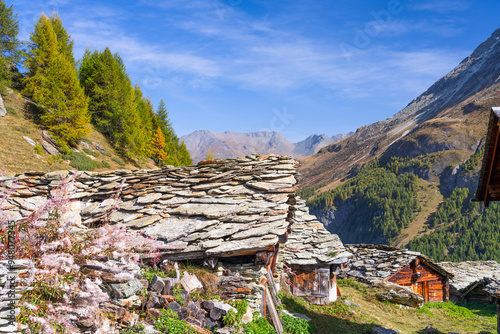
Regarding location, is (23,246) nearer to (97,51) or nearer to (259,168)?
(259,168)

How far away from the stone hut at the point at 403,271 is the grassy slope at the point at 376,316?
1.58 metres

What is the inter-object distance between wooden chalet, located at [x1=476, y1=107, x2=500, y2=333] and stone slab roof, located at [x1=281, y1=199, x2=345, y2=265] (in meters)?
8.05

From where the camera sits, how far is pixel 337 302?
17375mm

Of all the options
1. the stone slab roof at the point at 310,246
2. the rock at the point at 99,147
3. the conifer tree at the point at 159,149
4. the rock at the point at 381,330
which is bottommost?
the rock at the point at 381,330

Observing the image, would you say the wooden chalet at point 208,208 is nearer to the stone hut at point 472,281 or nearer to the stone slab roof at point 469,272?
the stone hut at point 472,281

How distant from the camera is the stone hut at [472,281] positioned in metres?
28.1

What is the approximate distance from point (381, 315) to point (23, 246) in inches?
741

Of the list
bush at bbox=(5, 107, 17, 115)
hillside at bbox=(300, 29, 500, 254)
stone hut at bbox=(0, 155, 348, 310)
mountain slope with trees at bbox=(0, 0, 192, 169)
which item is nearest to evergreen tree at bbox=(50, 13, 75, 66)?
mountain slope with trees at bbox=(0, 0, 192, 169)

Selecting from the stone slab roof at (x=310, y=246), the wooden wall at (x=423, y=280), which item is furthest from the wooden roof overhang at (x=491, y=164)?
the wooden wall at (x=423, y=280)

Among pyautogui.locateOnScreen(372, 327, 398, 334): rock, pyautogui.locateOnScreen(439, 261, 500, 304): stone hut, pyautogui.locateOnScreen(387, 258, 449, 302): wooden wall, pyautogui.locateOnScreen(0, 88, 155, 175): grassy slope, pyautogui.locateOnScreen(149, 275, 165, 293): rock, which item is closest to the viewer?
pyautogui.locateOnScreen(149, 275, 165, 293): rock

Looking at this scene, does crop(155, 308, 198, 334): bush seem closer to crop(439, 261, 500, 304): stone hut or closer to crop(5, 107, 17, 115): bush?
crop(439, 261, 500, 304): stone hut

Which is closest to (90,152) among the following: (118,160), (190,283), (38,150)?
(118,160)

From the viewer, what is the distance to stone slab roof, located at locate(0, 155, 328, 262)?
26.1 feet

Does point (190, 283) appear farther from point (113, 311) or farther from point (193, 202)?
point (193, 202)
